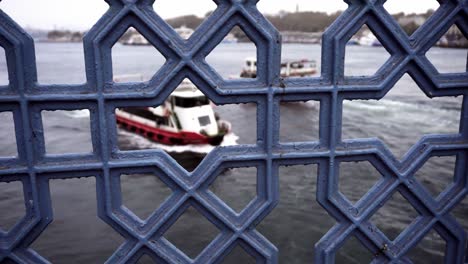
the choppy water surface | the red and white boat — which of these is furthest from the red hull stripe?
the choppy water surface

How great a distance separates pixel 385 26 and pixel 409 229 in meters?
1.17

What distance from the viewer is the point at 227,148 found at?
209cm

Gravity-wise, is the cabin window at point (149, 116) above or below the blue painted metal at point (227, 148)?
below

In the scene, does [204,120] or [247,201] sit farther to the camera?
[204,120]

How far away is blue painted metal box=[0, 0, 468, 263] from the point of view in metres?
1.85

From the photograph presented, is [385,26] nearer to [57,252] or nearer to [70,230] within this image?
[57,252]

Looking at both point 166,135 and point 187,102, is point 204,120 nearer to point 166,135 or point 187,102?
point 187,102

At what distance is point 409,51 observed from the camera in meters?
2.11

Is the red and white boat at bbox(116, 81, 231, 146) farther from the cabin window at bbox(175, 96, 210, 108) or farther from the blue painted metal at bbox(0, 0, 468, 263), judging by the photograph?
the blue painted metal at bbox(0, 0, 468, 263)

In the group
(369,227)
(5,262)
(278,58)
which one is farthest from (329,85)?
(5,262)

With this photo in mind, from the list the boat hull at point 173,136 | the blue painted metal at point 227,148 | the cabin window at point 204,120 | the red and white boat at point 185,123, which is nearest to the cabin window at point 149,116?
the red and white boat at point 185,123

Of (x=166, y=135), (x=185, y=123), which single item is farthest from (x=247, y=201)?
(x=166, y=135)

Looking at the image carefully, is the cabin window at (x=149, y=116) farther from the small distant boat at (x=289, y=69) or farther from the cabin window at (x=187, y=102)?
the small distant boat at (x=289, y=69)

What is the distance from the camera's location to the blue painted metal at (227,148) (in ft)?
6.08
